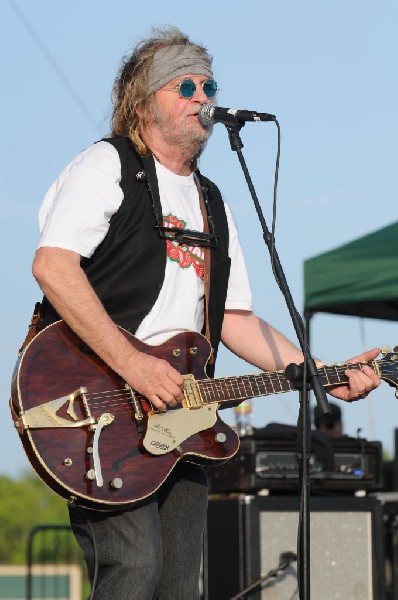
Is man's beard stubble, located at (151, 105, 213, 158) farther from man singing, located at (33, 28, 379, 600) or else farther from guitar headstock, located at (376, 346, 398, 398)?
guitar headstock, located at (376, 346, 398, 398)

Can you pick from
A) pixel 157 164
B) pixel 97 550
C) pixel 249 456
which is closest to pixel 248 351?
pixel 157 164

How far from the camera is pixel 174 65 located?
387cm

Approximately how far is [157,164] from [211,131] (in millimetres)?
212

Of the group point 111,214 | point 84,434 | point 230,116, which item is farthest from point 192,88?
point 84,434

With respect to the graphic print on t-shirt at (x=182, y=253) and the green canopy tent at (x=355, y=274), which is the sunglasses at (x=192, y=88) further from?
the green canopy tent at (x=355, y=274)

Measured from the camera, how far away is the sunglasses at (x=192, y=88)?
3.82 metres

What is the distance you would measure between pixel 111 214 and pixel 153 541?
1021mm

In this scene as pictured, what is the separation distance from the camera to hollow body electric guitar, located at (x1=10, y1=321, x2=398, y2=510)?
3.35 meters

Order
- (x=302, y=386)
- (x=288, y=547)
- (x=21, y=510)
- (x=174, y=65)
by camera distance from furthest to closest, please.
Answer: (x=21, y=510) → (x=288, y=547) → (x=174, y=65) → (x=302, y=386)

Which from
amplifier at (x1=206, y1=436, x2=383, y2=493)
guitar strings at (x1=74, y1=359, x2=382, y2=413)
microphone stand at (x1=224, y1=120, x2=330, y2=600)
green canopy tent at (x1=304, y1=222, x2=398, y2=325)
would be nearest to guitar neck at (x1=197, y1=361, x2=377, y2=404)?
guitar strings at (x1=74, y1=359, x2=382, y2=413)

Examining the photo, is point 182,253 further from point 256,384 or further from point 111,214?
point 256,384

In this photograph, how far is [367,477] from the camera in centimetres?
606

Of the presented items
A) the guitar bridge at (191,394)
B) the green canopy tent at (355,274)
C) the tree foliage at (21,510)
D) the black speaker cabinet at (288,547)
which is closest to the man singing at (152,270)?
the guitar bridge at (191,394)

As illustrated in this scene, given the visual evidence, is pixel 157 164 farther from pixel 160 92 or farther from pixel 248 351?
pixel 248 351
